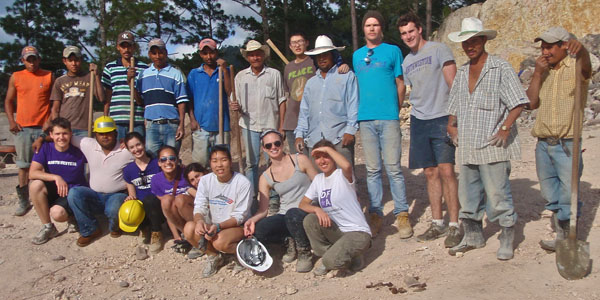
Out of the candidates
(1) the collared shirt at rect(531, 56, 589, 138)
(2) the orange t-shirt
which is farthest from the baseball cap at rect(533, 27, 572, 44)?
(2) the orange t-shirt

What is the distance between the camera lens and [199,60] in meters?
18.6

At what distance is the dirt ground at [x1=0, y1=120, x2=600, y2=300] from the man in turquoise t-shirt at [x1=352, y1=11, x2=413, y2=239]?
64cm

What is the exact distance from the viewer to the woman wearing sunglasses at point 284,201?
4.68 meters

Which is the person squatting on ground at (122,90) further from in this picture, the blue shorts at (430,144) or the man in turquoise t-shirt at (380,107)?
the blue shorts at (430,144)

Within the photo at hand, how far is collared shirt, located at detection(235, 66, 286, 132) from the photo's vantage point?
5.81m

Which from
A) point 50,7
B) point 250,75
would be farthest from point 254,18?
point 250,75

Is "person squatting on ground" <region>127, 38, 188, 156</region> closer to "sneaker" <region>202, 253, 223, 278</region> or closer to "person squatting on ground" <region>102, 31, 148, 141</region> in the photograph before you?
"person squatting on ground" <region>102, 31, 148, 141</region>

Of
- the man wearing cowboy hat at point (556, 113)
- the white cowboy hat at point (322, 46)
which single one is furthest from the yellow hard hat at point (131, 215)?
the man wearing cowboy hat at point (556, 113)

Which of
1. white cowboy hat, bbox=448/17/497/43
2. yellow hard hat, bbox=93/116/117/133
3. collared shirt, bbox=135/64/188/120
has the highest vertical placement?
white cowboy hat, bbox=448/17/497/43

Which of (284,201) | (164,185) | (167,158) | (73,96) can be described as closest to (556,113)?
(284,201)

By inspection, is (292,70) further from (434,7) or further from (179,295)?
(434,7)

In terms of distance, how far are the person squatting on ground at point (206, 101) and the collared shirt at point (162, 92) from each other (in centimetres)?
16

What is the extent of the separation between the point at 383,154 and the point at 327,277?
1359 mm

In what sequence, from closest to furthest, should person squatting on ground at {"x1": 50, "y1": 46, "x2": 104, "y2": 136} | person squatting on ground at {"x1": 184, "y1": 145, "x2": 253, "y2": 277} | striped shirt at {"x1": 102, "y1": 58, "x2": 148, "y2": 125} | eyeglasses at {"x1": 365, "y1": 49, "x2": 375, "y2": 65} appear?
person squatting on ground at {"x1": 184, "y1": 145, "x2": 253, "y2": 277}, eyeglasses at {"x1": 365, "y1": 49, "x2": 375, "y2": 65}, striped shirt at {"x1": 102, "y1": 58, "x2": 148, "y2": 125}, person squatting on ground at {"x1": 50, "y1": 46, "x2": 104, "y2": 136}
